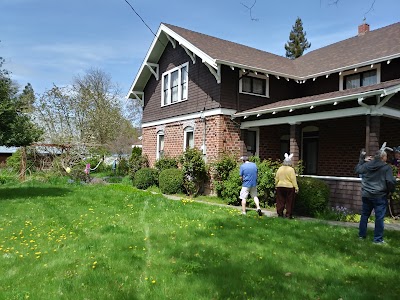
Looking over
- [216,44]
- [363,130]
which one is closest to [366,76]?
[363,130]

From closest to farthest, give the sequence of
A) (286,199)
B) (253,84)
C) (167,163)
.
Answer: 1. (286,199)
2. (253,84)
3. (167,163)

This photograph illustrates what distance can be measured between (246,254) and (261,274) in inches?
35.2

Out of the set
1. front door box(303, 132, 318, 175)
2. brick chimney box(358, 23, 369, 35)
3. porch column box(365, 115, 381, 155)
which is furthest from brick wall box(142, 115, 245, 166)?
brick chimney box(358, 23, 369, 35)

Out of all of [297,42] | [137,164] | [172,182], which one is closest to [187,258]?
[172,182]

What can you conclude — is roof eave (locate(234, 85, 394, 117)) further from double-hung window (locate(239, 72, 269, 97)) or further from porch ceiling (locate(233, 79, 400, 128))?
double-hung window (locate(239, 72, 269, 97))

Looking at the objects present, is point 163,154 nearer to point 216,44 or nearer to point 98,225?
point 216,44

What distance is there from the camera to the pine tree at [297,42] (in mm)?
47312

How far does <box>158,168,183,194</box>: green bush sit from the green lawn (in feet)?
20.5

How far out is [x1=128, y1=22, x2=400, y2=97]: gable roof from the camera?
14203 mm

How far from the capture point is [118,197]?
41.2 feet

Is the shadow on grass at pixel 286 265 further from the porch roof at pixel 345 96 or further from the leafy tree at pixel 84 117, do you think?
the leafy tree at pixel 84 117

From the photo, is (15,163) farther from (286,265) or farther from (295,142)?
(286,265)

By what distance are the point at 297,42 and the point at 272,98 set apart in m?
35.1

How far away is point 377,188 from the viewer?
22.2 ft
